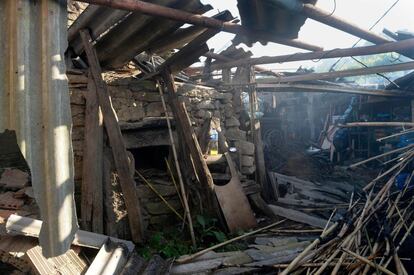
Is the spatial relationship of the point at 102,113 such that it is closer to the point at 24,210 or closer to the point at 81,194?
the point at 81,194

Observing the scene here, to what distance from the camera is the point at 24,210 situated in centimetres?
385

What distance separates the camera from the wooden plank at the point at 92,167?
4344 millimetres

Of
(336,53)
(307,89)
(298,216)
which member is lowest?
(298,216)

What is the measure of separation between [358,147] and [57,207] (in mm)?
12428

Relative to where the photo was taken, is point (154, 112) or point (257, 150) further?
point (257, 150)

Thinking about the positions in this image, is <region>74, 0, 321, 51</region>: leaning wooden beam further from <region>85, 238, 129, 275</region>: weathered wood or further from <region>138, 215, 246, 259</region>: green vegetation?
<region>138, 215, 246, 259</region>: green vegetation

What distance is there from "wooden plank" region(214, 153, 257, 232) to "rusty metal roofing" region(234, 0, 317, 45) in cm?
247

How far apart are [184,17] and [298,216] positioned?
423 cm

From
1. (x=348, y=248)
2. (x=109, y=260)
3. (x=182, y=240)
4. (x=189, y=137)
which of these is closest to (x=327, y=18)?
(x=348, y=248)

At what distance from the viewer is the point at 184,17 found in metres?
3.35

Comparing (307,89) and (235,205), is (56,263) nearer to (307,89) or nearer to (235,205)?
(235,205)

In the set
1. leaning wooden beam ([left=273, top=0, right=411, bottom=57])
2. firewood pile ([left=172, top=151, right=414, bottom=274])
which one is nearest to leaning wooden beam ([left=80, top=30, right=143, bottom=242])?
firewood pile ([left=172, top=151, right=414, bottom=274])

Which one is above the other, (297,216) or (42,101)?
(42,101)

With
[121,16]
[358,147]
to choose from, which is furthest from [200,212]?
[358,147]
